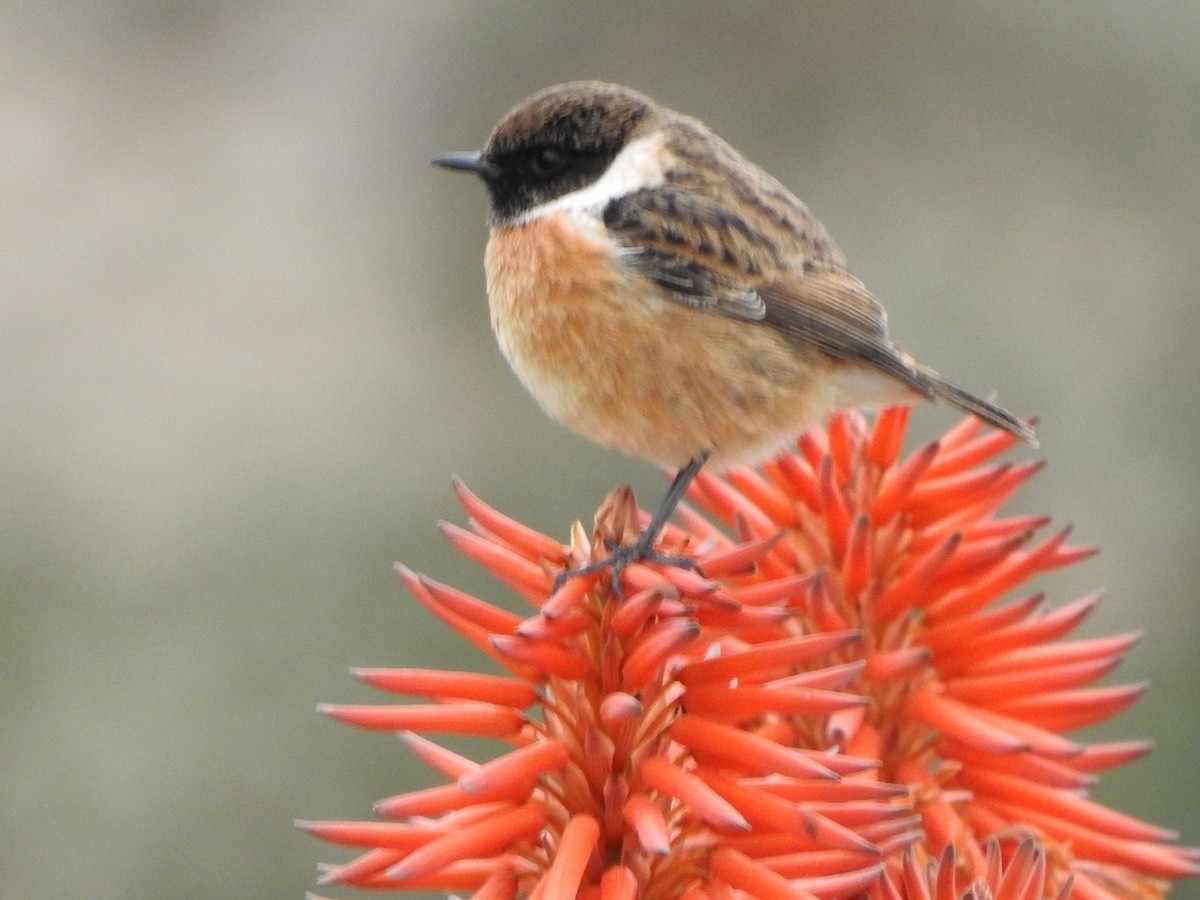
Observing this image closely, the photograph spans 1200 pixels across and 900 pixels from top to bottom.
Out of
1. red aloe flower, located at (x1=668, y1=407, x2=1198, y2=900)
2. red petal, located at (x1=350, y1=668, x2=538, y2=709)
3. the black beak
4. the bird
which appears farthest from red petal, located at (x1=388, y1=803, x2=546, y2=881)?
the black beak

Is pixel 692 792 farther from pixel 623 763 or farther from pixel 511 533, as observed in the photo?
pixel 511 533

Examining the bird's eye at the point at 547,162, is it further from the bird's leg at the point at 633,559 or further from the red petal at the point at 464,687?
the red petal at the point at 464,687

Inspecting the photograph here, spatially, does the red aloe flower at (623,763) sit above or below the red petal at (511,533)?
below

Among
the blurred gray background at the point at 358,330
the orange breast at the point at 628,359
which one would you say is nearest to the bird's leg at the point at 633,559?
the orange breast at the point at 628,359

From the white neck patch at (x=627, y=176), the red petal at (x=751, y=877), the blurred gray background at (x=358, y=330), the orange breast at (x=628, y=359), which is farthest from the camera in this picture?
the blurred gray background at (x=358, y=330)

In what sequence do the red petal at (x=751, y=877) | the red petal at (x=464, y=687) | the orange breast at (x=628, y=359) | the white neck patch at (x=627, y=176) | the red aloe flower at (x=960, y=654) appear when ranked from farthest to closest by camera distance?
the white neck patch at (x=627, y=176) → the orange breast at (x=628, y=359) → the red aloe flower at (x=960, y=654) → the red petal at (x=464, y=687) → the red petal at (x=751, y=877)

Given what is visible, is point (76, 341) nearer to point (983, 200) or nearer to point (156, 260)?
point (156, 260)

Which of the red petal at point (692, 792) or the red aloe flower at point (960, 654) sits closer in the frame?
the red petal at point (692, 792)

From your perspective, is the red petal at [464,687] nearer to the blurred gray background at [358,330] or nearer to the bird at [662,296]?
the bird at [662,296]
